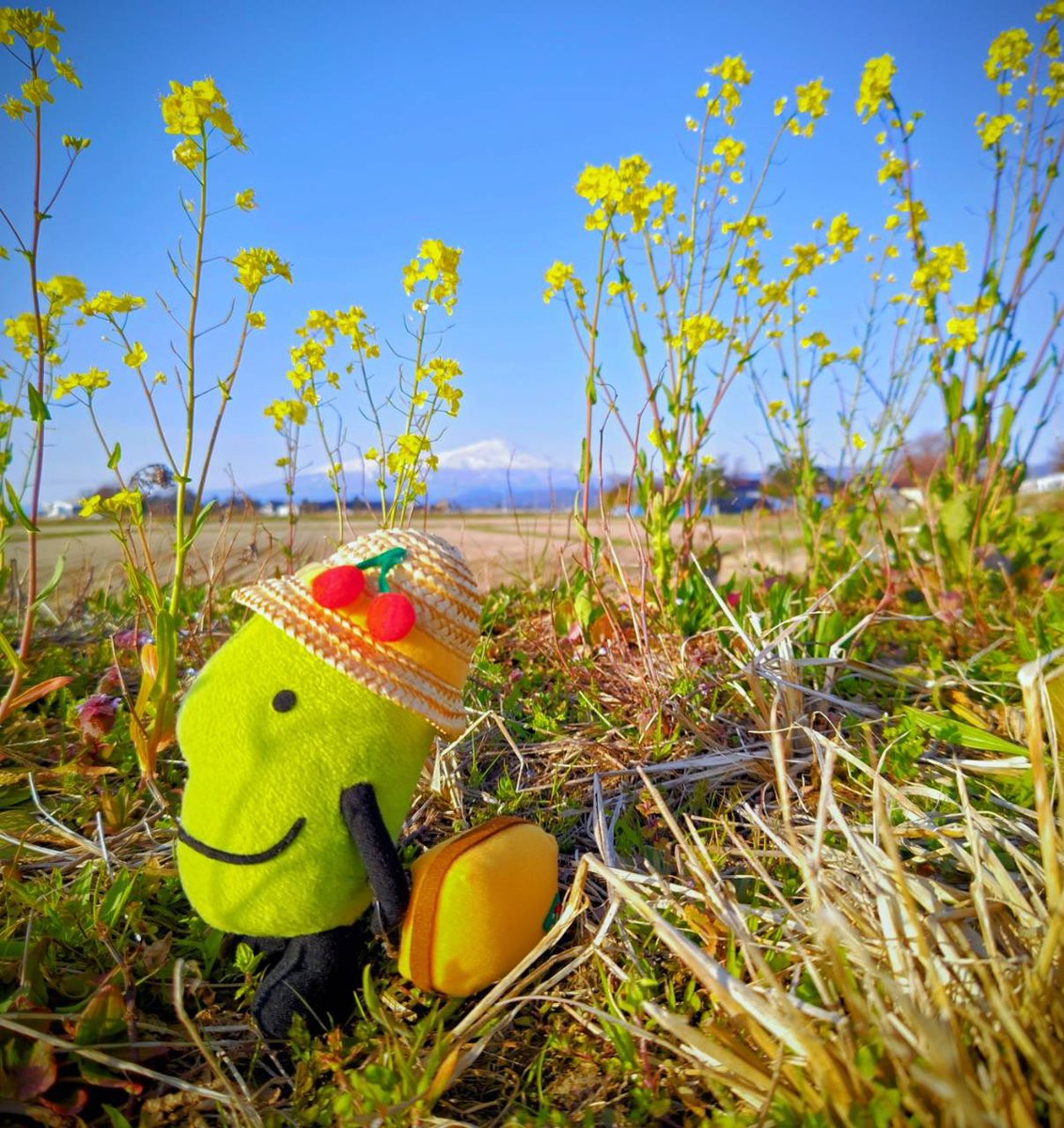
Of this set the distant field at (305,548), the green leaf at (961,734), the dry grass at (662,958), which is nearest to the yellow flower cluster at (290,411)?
the distant field at (305,548)

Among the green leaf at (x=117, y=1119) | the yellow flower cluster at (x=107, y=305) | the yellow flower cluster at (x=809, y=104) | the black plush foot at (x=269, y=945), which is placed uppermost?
the yellow flower cluster at (x=809, y=104)

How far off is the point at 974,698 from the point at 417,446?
203cm

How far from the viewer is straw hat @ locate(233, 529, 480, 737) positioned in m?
1.27

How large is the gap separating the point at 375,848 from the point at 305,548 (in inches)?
112

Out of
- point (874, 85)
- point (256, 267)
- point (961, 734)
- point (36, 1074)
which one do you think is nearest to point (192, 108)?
point (256, 267)

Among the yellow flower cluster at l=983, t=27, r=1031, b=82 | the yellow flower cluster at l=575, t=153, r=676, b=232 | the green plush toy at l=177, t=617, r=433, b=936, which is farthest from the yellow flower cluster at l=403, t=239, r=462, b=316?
the yellow flower cluster at l=983, t=27, r=1031, b=82

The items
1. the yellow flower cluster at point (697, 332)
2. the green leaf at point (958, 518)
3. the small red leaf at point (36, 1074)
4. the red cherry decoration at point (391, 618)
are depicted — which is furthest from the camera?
the green leaf at point (958, 518)

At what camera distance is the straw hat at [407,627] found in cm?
127

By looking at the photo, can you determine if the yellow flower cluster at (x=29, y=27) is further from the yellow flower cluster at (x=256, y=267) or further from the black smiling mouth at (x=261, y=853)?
the black smiling mouth at (x=261, y=853)

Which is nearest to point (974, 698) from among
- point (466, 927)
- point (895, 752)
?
point (895, 752)

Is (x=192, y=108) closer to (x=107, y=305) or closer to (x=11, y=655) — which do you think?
(x=107, y=305)

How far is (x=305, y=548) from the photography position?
151 inches

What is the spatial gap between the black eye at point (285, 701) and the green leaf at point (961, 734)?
1.66 metres

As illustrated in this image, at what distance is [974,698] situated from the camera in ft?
7.80
